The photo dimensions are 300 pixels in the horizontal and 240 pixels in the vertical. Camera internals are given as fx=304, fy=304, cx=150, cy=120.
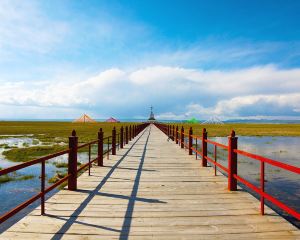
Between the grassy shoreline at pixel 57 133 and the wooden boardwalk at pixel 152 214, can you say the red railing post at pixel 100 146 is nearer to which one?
the wooden boardwalk at pixel 152 214

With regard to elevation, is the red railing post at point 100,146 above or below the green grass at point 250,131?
above

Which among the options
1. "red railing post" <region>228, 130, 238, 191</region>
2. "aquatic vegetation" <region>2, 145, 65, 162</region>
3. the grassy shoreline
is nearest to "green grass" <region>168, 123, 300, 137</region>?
the grassy shoreline

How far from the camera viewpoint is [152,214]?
5566 mm

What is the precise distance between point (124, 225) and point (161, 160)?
8215mm

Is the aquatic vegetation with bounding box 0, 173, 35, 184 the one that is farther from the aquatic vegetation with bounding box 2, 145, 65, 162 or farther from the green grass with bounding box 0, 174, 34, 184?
the aquatic vegetation with bounding box 2, 145, 65, 162

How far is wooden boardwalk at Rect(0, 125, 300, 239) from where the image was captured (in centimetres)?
462

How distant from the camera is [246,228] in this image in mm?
4832

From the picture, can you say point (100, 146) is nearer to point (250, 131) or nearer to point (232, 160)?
point (232, 160)

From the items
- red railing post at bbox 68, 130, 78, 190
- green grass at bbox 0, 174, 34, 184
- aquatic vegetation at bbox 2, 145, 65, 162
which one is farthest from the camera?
aquatic vegetation at bbox 2, 145, 65, 162

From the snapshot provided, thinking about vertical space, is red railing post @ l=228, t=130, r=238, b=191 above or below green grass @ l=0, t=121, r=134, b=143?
above

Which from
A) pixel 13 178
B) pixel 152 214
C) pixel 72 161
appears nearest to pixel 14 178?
pixel 13 178

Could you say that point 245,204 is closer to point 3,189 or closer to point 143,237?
point 143,237

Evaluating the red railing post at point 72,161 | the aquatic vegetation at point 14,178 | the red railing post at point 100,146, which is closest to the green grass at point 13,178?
the aquatic vegetation at point 14,178

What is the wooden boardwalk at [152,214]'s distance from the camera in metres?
4.62
